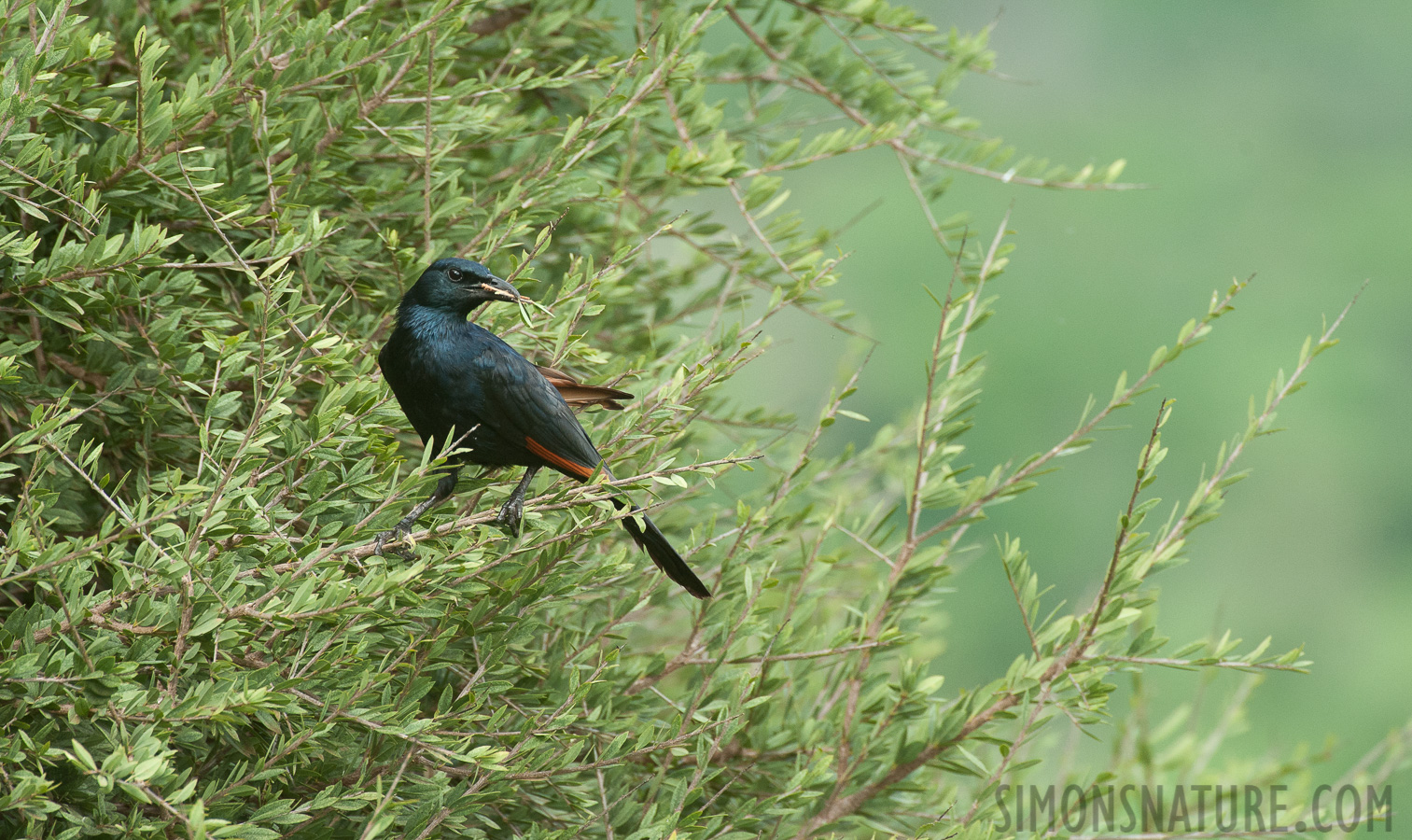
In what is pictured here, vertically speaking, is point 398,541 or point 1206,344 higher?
point 398,541

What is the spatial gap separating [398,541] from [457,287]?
1.97 feet

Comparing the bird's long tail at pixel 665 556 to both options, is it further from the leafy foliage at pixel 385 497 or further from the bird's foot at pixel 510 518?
the bird's foot at pixel 510 518

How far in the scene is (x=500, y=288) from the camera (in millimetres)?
2457

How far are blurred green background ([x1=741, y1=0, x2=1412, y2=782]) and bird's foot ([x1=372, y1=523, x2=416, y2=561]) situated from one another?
15137mm

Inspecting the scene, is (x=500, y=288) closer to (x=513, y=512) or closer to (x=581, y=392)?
(x=581, y=392)

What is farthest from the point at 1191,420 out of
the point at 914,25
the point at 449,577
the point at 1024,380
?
the point at 449,577

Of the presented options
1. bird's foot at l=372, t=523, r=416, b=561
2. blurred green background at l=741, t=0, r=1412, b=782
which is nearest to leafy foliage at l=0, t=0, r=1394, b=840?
bird's foot at l=372, t=523, r=416, b=561

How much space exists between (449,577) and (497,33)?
1.99m

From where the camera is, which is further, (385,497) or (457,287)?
(457,287)

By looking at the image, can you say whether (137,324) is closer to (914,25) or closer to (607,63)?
(607,63)

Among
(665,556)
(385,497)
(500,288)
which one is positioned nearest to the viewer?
(385,497)

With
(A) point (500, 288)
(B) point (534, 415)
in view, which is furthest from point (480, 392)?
(A) point (500, 288)

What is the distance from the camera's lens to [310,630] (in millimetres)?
1987

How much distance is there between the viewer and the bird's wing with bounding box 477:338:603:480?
8.32 feet
